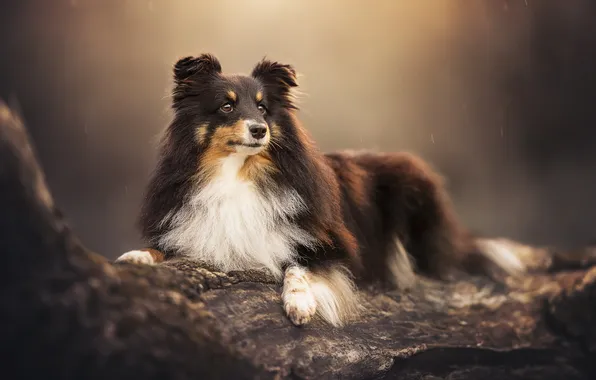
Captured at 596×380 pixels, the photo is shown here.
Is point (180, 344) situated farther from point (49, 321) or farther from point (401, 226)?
point (401, 226)

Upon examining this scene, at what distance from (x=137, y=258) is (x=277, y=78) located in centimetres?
149

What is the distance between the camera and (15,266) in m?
2.82

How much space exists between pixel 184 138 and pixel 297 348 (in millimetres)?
1449

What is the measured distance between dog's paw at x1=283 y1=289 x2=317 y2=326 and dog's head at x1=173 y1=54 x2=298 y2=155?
897 mm

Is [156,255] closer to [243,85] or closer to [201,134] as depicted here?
[201,134]

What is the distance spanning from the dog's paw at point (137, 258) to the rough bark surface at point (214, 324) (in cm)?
15

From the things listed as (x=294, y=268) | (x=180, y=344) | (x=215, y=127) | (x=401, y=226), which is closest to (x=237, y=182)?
(x=215, y=127)

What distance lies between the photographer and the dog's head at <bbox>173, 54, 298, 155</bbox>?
12.5 ft

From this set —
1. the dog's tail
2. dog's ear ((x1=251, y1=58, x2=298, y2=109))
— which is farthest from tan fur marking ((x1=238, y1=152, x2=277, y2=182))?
the dog's tail

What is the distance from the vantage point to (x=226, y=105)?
3.91 meters

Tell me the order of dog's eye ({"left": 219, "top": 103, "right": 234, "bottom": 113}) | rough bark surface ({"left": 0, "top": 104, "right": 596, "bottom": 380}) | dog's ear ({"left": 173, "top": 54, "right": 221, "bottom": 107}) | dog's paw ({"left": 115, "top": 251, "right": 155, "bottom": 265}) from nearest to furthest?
rough bark surface ({"left": 0, "top": 104, "right": 596, "bottom": 380}) < dog's paw ({"left": 115, "top": 251, "right": 155, "bottom": 265}) < dog's eye ({"left": 219, "top": 103, "right": 234, "bottom": 113}) < dog's ear ({"left": 173, "top": 54, "right": 221, "bottom": 107})

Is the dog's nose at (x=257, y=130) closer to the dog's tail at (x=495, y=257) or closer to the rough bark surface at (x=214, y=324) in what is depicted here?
the rough bark surface at (x=214, y=324)

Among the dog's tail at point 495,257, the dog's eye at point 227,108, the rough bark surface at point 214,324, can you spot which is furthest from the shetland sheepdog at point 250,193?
the dog's tail at point 495,257

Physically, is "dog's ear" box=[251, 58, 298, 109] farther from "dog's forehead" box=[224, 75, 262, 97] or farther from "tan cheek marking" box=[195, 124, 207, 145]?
"tan cheek marking" box=[195, 124, 207, 145]
